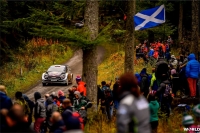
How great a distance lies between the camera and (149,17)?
55.8 feet

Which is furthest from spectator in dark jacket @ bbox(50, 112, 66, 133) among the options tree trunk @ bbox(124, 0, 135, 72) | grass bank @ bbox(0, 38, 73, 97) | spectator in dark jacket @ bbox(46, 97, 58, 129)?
grass bank @ bbox(0, 38, 73, 97)

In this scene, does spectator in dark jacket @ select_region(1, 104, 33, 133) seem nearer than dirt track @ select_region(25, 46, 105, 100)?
Yes

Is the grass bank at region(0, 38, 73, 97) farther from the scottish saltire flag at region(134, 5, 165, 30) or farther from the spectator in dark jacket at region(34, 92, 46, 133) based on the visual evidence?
the spectator in dark jacket at region(34, 92, 46, 133)

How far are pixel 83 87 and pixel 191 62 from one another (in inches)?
161

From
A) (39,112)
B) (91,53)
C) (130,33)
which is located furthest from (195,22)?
(39,112)

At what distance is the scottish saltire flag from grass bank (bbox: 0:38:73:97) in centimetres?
999

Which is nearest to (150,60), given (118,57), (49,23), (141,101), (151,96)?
(118,57)

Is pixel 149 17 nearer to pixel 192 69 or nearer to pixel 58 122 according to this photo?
pixel 192 69

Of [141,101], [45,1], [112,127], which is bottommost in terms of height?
[112,127]

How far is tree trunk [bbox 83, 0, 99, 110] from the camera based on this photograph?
613 inches

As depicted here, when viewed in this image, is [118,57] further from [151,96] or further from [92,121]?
[151,96]

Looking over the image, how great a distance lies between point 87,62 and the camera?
16.1 meters

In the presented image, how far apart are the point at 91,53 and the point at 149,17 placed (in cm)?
296

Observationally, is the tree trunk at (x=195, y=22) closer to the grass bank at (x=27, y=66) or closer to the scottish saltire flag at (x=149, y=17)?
the scottish saltire flag at (x=149, y=17)
